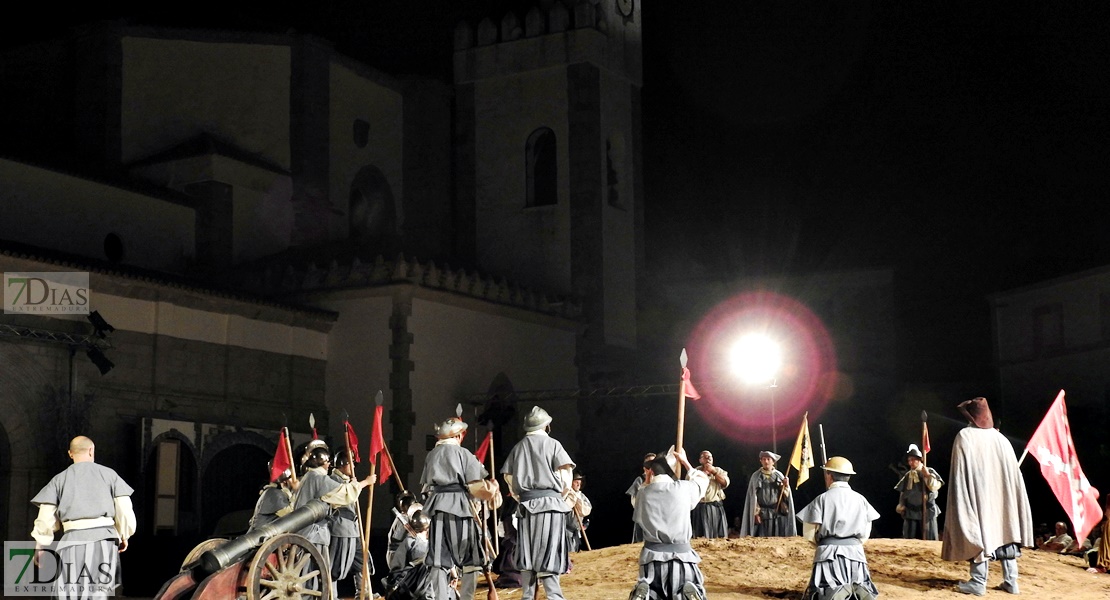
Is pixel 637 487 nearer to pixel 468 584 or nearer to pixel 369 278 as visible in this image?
pixel 468 584

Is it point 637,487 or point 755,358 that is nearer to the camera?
point 637,487

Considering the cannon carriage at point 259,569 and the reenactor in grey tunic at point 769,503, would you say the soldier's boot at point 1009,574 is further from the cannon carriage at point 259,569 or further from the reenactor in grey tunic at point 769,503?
the cannon carriage at point 259,569

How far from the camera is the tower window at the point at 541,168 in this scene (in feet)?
112

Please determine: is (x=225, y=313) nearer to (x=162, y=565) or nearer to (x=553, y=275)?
(x=162, y=565)

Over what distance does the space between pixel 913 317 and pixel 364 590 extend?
30076 mm

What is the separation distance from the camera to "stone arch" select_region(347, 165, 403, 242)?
3356cm

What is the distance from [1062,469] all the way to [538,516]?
6.04 meters

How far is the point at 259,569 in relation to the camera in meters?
11.0

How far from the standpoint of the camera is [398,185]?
114 feet

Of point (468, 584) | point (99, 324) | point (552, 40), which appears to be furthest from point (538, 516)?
point (552, 40)

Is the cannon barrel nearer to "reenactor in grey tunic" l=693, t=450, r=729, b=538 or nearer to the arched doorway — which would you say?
"reenactor in grey tunic" l=693, t=450, r=729, b=538

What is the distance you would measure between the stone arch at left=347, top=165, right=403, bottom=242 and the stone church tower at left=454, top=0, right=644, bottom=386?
161 centimetres

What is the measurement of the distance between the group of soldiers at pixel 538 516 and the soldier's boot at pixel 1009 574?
1 centimetres

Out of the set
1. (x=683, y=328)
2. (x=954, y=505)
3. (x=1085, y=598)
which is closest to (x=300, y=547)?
(x=954, y=505)
